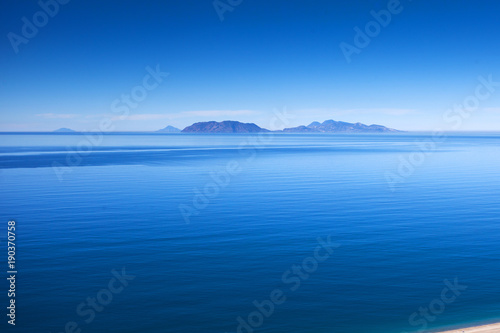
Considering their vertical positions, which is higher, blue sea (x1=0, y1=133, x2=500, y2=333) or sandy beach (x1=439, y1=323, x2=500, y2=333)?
blue sea (x1=0, y1=133, x2=500, y2=333)

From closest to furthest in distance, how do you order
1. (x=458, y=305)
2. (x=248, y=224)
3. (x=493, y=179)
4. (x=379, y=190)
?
(x=458, y=305), (x=248, y=224), (x=379, y=190), (x=493, y=179)

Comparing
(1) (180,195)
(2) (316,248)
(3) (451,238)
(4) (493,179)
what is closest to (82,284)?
(2) (316,248)

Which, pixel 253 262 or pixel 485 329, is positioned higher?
pixel 253 262

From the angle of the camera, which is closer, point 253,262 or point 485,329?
point 485,329

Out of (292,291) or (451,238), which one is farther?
(451,238)

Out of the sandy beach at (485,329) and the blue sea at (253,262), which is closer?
the sandy beach at (485,329)

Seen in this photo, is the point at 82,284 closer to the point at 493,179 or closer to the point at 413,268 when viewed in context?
the point at 413,268

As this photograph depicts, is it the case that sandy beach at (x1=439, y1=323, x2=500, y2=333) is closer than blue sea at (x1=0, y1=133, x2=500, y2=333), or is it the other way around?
sandy beach at (x1=439, y1=323, x2=500, y2=333)

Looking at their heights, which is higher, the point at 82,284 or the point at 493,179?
the point at 493,179

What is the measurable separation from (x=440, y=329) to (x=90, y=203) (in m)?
32.3

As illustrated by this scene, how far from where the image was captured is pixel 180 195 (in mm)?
45375

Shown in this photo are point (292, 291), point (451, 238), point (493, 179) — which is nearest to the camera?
point (292, 291)

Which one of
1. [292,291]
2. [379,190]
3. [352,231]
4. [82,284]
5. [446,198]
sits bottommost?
[292,291]

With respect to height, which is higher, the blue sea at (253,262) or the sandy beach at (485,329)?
the blue sea at (253,262)
